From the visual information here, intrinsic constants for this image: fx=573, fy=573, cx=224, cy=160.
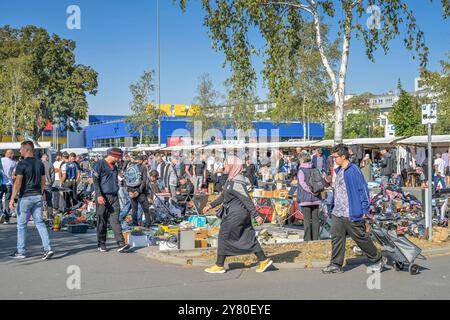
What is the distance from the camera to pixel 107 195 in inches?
410

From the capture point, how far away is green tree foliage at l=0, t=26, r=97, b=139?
173ft

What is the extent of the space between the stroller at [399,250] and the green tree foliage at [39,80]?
48.4m

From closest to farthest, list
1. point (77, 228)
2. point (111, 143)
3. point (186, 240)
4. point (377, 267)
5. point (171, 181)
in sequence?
point (377, 267) → point (186, 240) → point (77, 228) → point (171, 181) → point (111, 143)

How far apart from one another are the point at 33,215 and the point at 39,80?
49.1 meters

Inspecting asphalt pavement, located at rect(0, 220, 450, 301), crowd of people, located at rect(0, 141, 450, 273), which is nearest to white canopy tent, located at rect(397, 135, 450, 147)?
crowd of people, located at rect(0, 141, 450, 273)

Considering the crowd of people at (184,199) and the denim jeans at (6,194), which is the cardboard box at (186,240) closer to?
the crowd of people at (184,199)

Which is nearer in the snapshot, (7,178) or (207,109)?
(7,178)

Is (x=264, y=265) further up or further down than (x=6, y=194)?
further down

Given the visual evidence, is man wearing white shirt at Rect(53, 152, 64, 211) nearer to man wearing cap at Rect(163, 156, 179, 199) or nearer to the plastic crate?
man wearing cap at Rect(163, 156, 179, 199)

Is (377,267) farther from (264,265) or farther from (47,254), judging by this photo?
(47,254)

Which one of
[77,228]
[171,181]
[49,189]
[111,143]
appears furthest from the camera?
[111,143]

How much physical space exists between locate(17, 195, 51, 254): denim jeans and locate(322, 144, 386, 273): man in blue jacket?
15.3 feet

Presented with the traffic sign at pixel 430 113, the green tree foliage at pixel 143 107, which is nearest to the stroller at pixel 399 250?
the traffic sign at pixel 430 113

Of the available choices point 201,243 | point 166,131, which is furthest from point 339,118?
point 166,131
